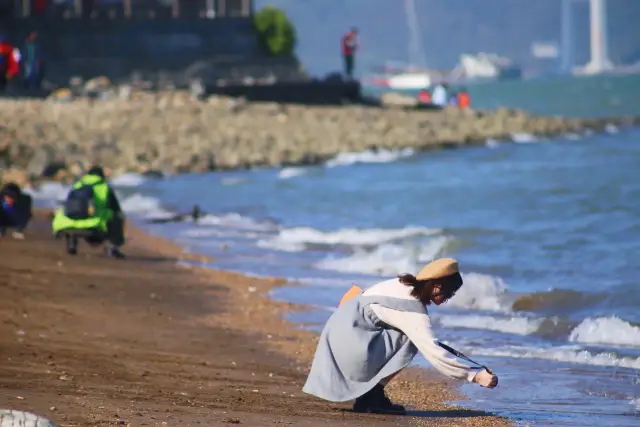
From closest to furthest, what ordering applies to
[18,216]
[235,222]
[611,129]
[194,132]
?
[18,216]
[235,222]
[194,132]
[611,129]

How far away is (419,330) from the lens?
725 centimetres

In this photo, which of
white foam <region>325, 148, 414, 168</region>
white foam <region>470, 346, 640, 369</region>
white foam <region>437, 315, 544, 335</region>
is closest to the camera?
white foam <region>470, 346, 640, 369</region>

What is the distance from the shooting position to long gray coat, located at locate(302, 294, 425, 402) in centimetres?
741

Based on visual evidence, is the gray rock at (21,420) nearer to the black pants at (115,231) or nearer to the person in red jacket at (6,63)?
the black pants at (115,231)

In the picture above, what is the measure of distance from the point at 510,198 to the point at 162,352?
15.8m

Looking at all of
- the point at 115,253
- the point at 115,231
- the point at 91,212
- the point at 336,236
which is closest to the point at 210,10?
the point at 336,236

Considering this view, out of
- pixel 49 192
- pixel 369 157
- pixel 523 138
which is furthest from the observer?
pixel 523 138

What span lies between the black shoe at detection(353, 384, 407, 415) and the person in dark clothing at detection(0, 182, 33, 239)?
8575 millimetres

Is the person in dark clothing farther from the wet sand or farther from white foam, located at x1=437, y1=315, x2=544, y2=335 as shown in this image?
white foam, located at x1=437, y1=315, x2=544, y2=335

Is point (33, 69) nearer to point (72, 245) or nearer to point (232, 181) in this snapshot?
point (232, 181)

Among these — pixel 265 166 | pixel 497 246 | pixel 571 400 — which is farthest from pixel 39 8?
pixel 571 400

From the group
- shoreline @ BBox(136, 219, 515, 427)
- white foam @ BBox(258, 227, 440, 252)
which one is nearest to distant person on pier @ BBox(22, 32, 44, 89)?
white foam @ BBox(258, 227, 440, 252)

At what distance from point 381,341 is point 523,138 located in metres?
37.3

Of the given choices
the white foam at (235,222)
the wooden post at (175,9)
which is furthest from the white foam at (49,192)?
the wooden post at (175,9)
